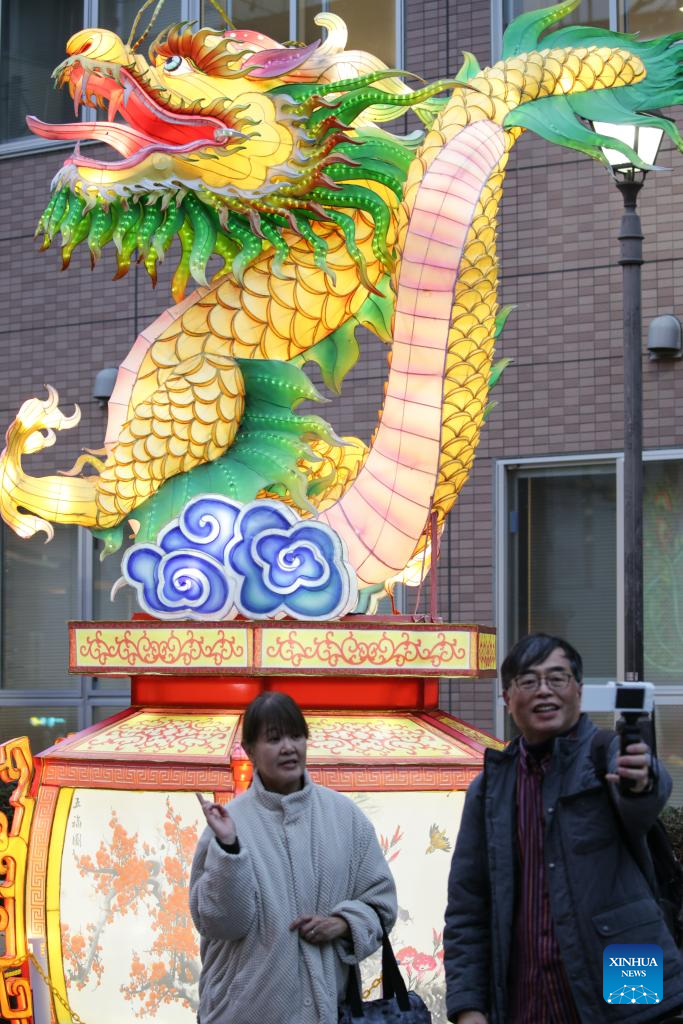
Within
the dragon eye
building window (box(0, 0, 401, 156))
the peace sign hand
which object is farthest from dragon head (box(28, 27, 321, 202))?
building window (box(0, 0, 401, 156))

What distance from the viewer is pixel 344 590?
276 inches

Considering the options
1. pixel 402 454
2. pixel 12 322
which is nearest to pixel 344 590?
pixel 402 454

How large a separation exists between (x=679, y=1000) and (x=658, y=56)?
5.24 m

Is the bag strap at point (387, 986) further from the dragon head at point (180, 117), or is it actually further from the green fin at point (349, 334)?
the dragon head at point (180, 117)

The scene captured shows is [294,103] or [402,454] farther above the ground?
[294,103]

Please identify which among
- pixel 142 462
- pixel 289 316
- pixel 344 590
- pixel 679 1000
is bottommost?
pixel 679 1000

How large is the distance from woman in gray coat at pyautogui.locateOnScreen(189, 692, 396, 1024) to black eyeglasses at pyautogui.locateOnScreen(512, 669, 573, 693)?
0.68 m

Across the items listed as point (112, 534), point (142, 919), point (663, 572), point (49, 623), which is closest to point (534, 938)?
point (142, 919)

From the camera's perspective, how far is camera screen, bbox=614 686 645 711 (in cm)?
349

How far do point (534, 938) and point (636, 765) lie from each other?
1.55 feet

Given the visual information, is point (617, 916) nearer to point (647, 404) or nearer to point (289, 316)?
point (289, 316)

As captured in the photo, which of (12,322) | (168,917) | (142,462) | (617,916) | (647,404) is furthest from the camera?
(12,322)

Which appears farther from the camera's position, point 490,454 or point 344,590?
point 490,454

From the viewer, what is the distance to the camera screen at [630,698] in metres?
3.49
